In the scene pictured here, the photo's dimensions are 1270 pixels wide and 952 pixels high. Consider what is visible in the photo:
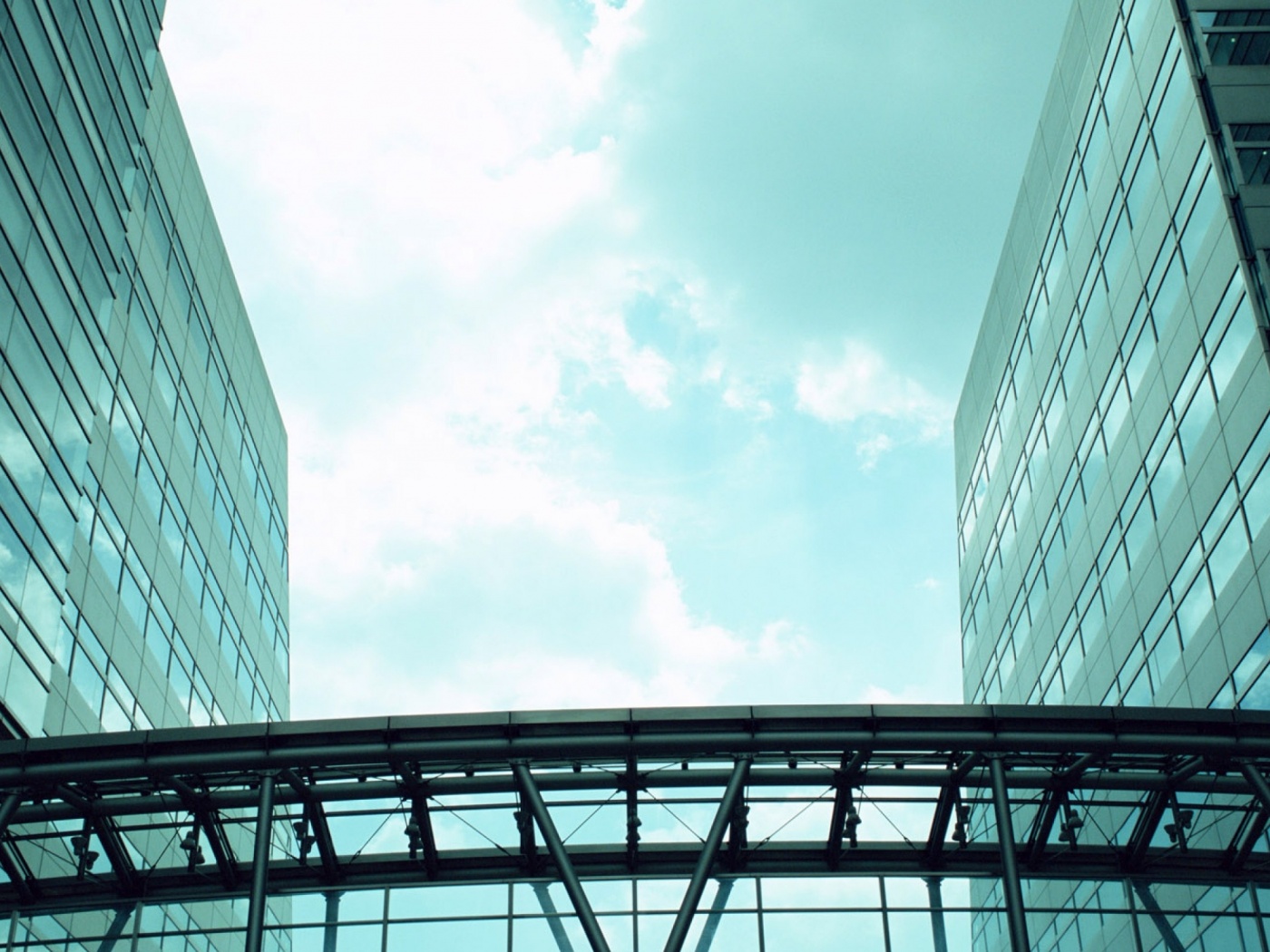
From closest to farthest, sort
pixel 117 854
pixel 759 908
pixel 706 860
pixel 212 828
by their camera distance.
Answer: pixel 706 860, pixel 212 828, pixel 117 854, pixel 759 908

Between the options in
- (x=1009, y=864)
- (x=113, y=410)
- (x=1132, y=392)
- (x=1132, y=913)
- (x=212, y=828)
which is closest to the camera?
(x=1009, y=864)

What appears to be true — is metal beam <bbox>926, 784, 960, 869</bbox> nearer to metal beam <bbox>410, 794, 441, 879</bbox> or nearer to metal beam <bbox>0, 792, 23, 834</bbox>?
metal beam <bbox>410, 794, 441, 879</bbox>

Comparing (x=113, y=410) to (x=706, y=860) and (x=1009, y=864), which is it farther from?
(x=1009, y=864)

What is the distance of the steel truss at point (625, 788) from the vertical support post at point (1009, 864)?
5cm

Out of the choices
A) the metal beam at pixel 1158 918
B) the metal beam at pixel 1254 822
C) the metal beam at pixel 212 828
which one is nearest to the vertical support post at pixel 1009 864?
the metal beam at pixel 1254 822

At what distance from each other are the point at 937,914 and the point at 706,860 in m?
5.98

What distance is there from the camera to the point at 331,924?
92.8 feet

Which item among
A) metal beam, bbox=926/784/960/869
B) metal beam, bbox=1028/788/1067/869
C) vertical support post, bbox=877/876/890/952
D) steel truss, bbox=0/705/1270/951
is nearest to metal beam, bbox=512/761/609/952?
steel truss, bbox=0/705/1270/951

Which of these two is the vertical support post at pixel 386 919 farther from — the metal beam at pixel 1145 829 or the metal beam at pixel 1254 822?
the metal beam at pixel 1254 822

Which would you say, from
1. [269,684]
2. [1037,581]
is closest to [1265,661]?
[1037,581]

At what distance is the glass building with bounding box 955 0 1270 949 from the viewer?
32.7 m

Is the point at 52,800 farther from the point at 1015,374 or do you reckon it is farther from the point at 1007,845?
the point at 1015,374

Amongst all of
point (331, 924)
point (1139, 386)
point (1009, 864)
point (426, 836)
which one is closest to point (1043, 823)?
point (1009, 864)

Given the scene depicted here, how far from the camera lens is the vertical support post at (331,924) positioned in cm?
2811
